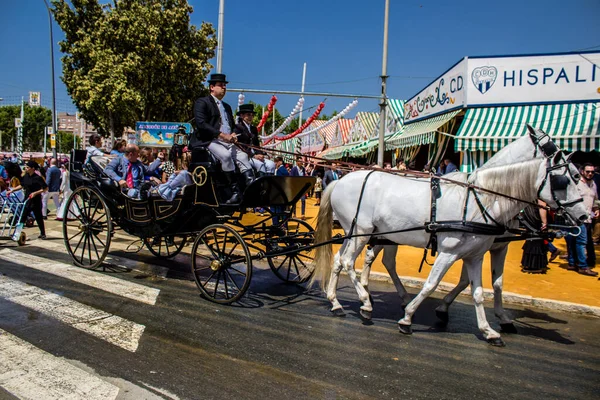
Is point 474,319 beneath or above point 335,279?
beneath

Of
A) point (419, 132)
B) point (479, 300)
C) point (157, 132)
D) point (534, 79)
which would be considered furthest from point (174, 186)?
point (157, 132)

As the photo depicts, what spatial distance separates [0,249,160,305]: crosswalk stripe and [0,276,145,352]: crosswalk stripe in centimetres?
59

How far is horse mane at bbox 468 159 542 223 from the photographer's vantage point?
15.1ft

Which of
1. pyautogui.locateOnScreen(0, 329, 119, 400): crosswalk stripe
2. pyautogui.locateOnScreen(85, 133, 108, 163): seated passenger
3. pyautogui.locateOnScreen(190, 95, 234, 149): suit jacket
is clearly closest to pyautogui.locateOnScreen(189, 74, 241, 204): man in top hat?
pyautogui.locateOnScreen(190, 95, 234, 149): suit jacket

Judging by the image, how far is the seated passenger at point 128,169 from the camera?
7.13 meters

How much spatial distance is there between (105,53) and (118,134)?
5.70 metres

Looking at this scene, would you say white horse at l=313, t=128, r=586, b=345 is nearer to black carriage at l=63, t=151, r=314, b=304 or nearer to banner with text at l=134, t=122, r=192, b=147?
black carriage at l=63, t=151, r=314, b=304

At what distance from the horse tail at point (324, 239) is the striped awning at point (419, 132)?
8.76 m

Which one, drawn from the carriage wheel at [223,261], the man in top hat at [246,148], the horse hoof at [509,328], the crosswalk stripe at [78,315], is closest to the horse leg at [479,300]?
the horse hoof at [509,328]

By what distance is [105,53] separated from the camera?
24.9m

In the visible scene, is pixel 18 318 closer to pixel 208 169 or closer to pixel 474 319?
pixel 208 169

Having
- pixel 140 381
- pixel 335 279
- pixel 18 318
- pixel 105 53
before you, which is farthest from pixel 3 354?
pixel 105 53

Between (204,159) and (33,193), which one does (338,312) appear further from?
(33,193)

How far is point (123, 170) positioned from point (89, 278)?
1780mm
